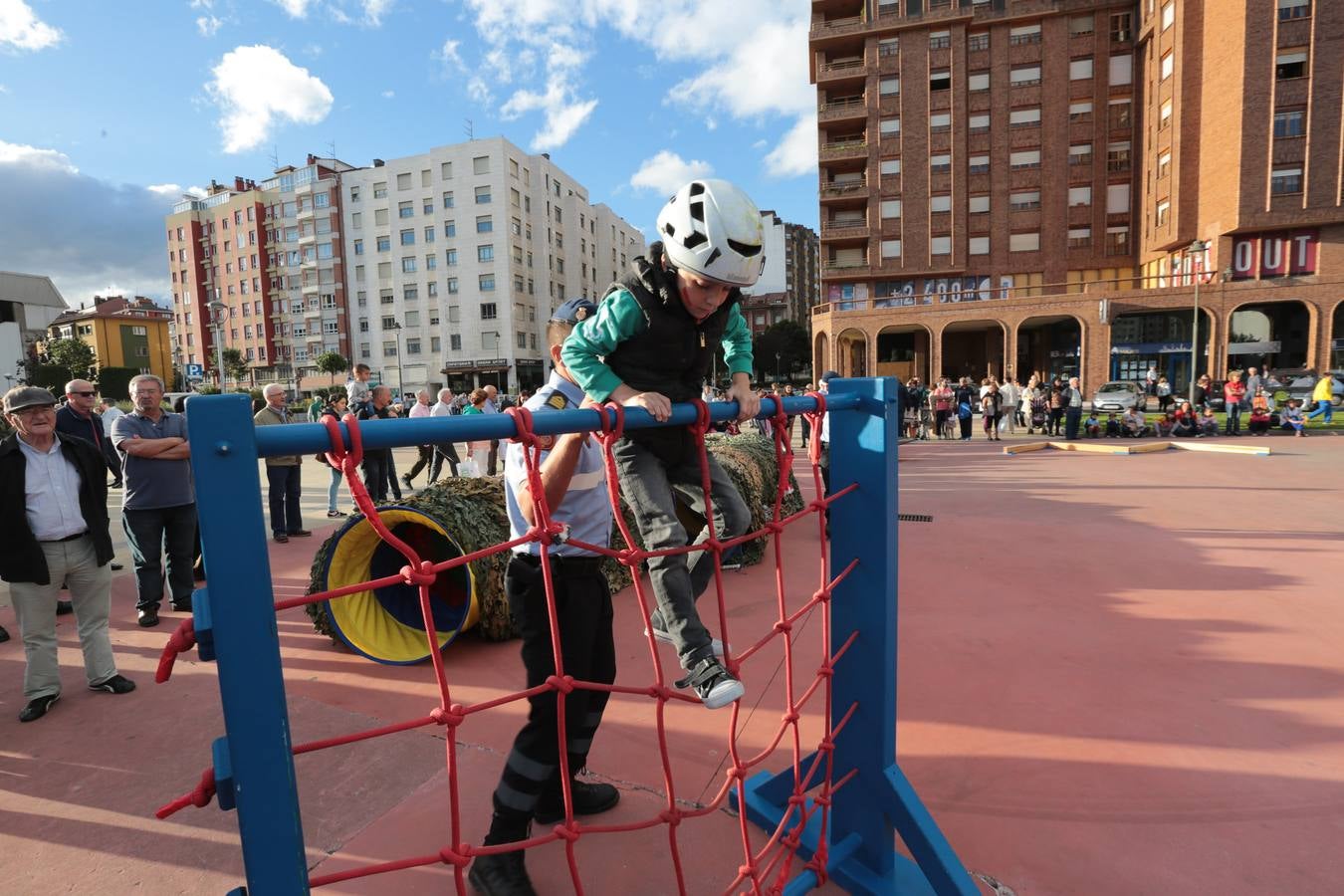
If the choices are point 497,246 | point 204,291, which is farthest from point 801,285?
point 204,291

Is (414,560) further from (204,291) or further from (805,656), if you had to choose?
(204,291)

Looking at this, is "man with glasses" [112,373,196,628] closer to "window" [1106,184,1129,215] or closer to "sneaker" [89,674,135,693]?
"sneaker" [89,674,135,693]

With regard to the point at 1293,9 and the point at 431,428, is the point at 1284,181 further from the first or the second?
the point at 431,428

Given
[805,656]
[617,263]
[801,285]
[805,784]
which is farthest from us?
[801,285]

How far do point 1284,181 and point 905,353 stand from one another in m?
16.9

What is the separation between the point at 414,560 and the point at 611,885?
1409 mm

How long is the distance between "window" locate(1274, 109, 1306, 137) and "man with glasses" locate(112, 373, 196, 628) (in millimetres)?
37853

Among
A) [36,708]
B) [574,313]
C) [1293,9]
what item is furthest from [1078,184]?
[36,708]

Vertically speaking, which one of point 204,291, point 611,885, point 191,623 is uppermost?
point 204,291

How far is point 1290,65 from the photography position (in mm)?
27203

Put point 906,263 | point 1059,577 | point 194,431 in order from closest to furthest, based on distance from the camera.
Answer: point 194,431 < point 1059,577 < point 906,263

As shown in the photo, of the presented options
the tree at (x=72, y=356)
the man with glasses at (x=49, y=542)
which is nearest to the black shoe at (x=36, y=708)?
the man with glasses at (x=49, y=542)

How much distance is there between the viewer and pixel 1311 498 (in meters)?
8.10

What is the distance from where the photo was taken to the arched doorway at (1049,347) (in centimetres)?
3381
